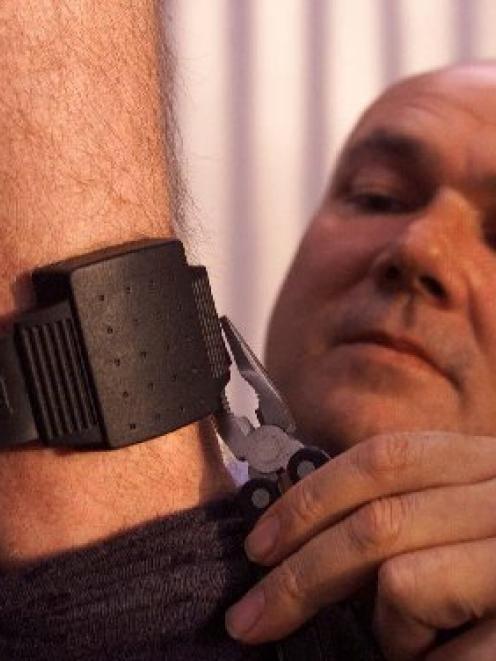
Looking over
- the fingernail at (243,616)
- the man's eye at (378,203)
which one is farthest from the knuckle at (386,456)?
the man's eye at (378,203)

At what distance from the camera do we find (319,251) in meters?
1.10

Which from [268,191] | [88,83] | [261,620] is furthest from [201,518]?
[268,191]

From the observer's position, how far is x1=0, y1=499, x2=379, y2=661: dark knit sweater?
16.0 inches

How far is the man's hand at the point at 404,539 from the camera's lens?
0.54 m

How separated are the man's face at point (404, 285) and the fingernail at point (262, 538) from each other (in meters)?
0.41

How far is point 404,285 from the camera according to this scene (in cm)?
94

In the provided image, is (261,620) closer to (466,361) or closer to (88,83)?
(88,83)

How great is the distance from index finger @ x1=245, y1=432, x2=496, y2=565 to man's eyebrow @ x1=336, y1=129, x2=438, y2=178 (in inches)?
19.1

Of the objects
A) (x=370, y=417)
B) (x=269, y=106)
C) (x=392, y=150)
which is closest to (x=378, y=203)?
(x=392, y=150)

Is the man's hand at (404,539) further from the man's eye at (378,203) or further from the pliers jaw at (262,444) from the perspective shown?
the man's eye at (378,203)

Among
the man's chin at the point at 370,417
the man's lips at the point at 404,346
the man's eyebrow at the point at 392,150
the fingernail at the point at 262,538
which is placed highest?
the fingernail at the point at 262,538

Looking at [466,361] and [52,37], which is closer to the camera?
[52,37]

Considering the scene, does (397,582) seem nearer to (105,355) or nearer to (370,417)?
(105,355)

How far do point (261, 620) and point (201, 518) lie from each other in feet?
0.19
